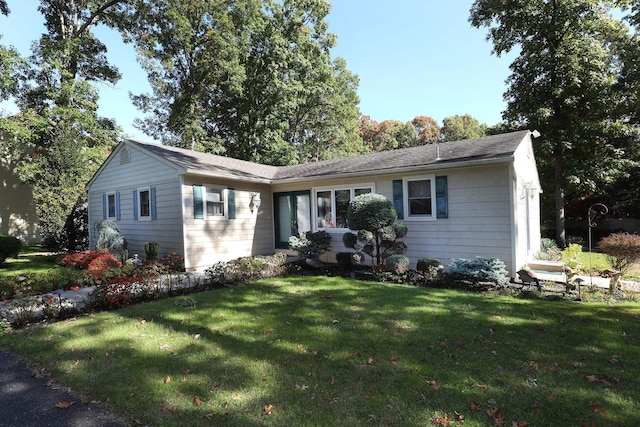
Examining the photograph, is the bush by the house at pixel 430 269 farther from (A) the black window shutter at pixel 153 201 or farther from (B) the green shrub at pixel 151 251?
(A) the black window shutter at pixel 153 201

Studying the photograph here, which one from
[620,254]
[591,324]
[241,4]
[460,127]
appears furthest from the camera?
[460,127]

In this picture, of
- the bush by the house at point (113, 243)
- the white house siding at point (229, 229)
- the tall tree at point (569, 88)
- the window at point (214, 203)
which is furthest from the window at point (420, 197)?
the bush by the house at point (113, 243)

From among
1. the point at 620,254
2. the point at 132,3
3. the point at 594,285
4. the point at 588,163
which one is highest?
the point at 132,3

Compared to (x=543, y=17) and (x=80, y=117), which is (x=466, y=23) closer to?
(x=543, y=17)

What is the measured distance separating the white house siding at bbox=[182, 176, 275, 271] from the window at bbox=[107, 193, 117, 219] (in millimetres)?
5326

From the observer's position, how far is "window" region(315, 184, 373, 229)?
10508 millimetres

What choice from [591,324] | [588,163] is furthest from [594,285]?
[588,163]

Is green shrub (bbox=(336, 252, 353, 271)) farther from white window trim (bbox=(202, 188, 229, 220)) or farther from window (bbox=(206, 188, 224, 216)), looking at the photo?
window (bbox=(206, 188, 224, 216))

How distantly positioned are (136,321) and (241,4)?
20.4m

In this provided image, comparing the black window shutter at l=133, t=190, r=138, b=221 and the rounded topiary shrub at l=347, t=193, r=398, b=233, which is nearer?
the rounded topiary shrub at l=347, t=193, r=398, b=233

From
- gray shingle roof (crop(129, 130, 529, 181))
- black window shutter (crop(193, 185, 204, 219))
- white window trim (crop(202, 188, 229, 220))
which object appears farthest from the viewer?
white window trim (crop(202, 188, 229, 220))

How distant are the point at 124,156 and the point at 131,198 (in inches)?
64.4

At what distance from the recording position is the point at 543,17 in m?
15.0

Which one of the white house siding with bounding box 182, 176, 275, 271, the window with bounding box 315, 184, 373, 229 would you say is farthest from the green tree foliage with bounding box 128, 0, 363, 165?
the window with bounding box 315, 184, 373, 229
